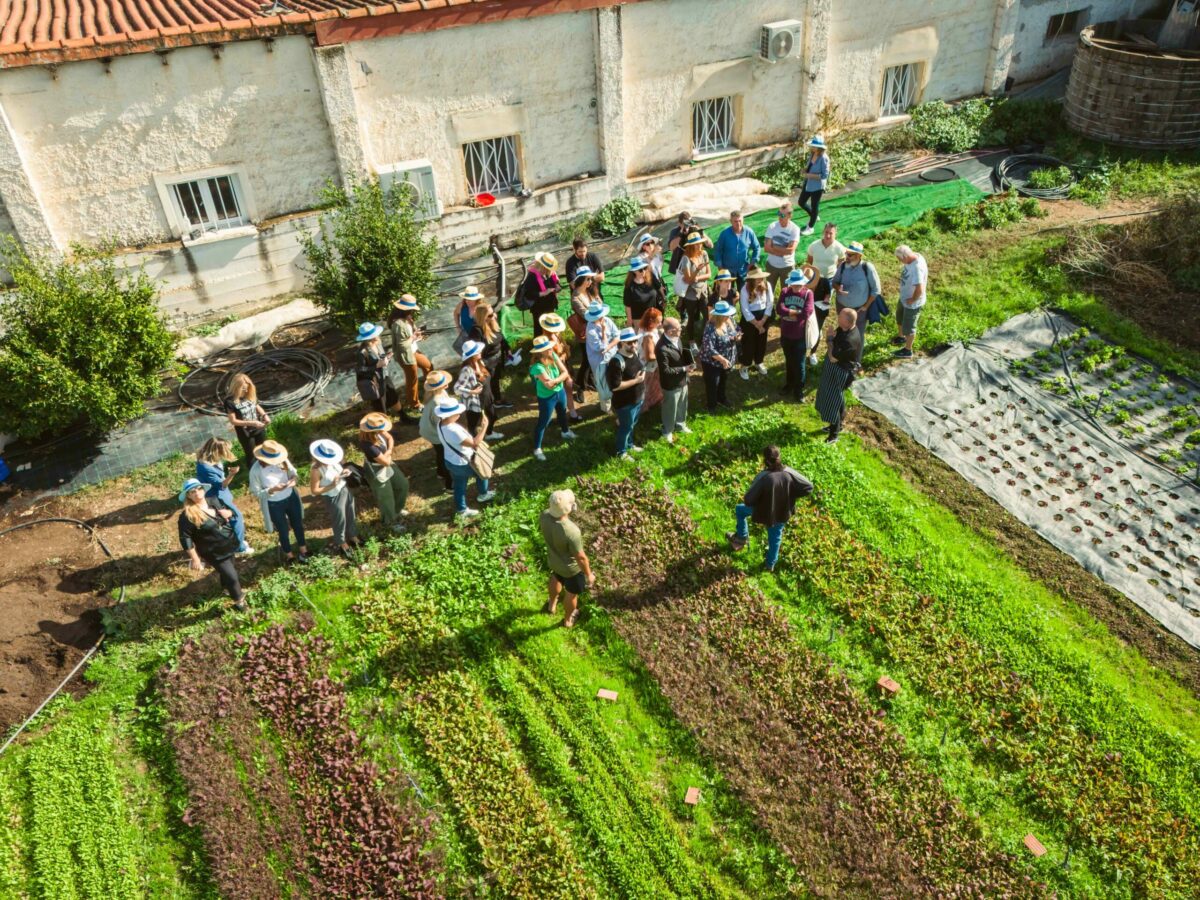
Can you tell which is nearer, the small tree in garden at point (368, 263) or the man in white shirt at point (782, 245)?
the small tree in garden at point (368, 263)

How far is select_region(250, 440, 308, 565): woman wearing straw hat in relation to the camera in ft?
35.0

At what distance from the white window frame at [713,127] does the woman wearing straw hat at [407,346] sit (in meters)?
8.96

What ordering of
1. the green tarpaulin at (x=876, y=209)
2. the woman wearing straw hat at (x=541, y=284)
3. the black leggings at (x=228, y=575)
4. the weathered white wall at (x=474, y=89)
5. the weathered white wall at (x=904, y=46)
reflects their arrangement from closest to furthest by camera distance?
the black leggings at (x=228, y=575) → the woman wearing straw hat at (x=541, y=284) → the weathered white wall at (x=474, y=89) → the green tarpaulin at (x=876, y=209) → the weathered white wall at (x=904, y=46)

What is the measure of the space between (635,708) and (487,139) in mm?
12058

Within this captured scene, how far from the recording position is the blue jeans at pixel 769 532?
35.6 ft

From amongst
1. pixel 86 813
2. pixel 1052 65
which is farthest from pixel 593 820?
pixel 1052 65

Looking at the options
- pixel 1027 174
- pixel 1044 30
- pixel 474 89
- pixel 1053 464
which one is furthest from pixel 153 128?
pixel 1044 30

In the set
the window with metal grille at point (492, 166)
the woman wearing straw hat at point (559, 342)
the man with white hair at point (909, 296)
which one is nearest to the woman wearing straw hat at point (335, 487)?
the woman wearing straw hat at point (559, 342)

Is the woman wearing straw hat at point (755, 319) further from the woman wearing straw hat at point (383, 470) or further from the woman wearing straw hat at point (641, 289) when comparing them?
the woman wearing straw hat at point (383, 470)

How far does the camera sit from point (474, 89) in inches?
674

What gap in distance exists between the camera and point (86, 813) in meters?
9.05

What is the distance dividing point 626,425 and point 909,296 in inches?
197

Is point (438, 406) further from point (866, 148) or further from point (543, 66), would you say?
point (866, 148)

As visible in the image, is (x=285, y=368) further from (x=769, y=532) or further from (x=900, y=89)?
(x=900, y=89)
